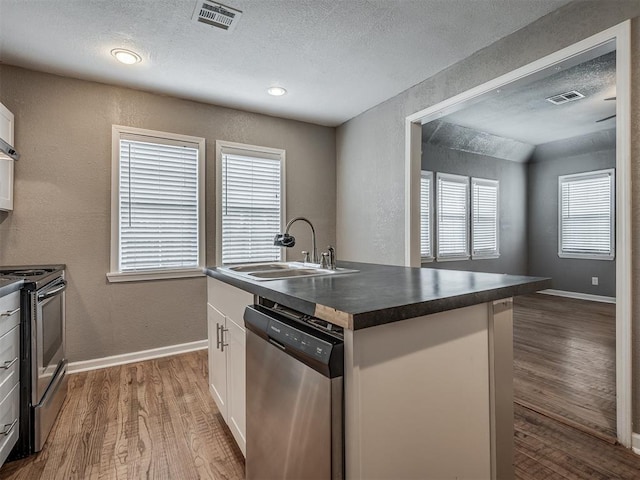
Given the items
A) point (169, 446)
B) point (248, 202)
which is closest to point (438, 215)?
point (248, 202)

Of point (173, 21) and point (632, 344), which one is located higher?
point (173, 21)

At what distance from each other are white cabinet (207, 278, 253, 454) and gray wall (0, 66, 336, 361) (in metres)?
1.42

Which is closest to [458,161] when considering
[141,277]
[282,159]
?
[282,159]

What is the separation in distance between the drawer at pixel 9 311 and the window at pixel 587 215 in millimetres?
7396

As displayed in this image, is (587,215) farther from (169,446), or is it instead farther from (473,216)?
(169,446)

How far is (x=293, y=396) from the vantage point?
119 cm

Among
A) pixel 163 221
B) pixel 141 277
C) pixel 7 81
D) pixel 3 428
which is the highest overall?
pixel 7 81

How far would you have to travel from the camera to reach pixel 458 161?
570 cm

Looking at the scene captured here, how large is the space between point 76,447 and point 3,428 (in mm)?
405

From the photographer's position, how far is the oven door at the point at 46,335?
191 cm

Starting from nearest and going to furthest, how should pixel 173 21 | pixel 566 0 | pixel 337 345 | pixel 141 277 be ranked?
1. pixel 337 345
2. pixel 566 0
3. pixel 173 21
4. pixel 141 277

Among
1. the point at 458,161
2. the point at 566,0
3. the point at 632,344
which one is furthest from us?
the point at 458,161

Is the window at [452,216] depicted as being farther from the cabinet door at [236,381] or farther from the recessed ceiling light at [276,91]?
the cabinet door at [236,381]

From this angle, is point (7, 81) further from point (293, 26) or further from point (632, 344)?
point (632, 344)
